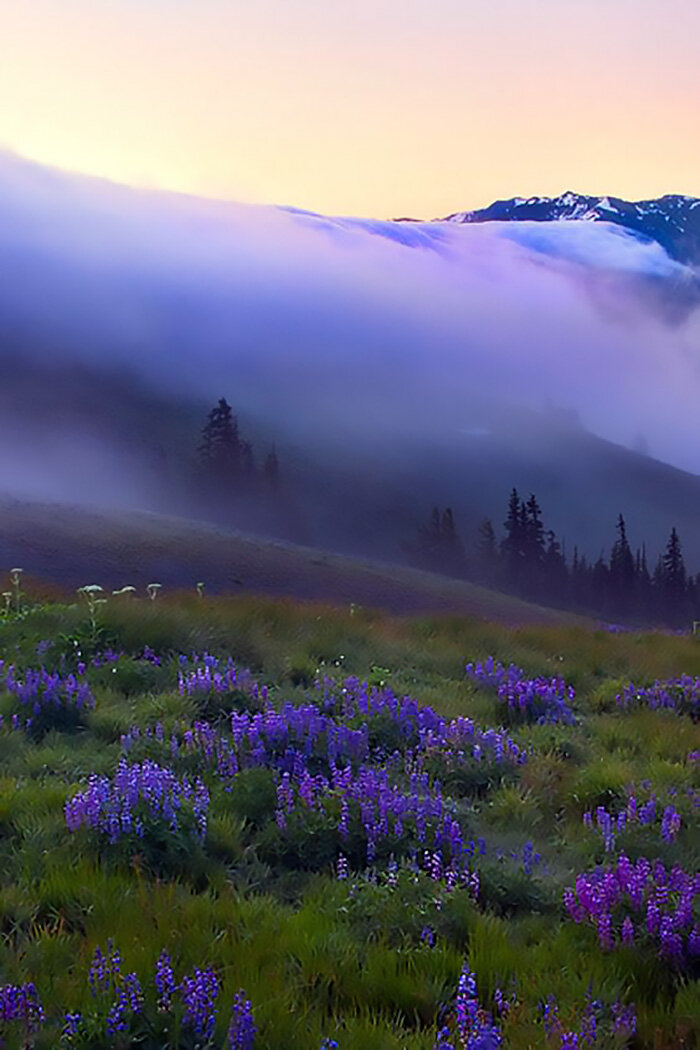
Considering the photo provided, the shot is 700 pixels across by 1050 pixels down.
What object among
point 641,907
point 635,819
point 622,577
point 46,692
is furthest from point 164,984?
point 622,577

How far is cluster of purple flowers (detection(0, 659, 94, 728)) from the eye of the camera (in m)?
7.75

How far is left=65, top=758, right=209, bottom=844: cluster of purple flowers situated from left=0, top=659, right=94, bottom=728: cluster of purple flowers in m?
2.29

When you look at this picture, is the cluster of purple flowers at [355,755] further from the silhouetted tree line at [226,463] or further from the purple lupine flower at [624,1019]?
the silhouetted tree line at [226,463]

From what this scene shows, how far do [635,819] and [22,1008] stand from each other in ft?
12.6

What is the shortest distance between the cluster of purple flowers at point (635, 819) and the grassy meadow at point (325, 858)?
0.02 m

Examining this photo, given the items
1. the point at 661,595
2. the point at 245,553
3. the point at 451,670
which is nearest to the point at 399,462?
the point at 661,595

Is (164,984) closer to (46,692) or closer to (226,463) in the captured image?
(46,692)

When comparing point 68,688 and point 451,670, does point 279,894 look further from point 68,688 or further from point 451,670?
point 451,670

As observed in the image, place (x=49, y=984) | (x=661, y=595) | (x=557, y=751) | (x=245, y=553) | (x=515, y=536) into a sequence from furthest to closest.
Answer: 1. (x=661, y=595)
2. (x=515, y=536)
3. (x=245, y=553)
4. (x=557, y=751)
5. (x=49, y=984)

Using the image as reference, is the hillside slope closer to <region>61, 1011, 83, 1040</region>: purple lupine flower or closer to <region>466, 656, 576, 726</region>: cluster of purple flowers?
<region>466, 656, 576, 726</region>: cluster of purple flowers

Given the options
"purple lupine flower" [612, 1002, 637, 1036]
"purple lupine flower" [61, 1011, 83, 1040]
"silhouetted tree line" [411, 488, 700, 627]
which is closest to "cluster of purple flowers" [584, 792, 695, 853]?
"purple lupine flower" [612, 1002, 637, 1036]

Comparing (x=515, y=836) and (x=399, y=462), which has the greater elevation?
(x=399, y=462)

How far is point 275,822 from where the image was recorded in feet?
18.3

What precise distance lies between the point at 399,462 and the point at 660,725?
7104 inches
